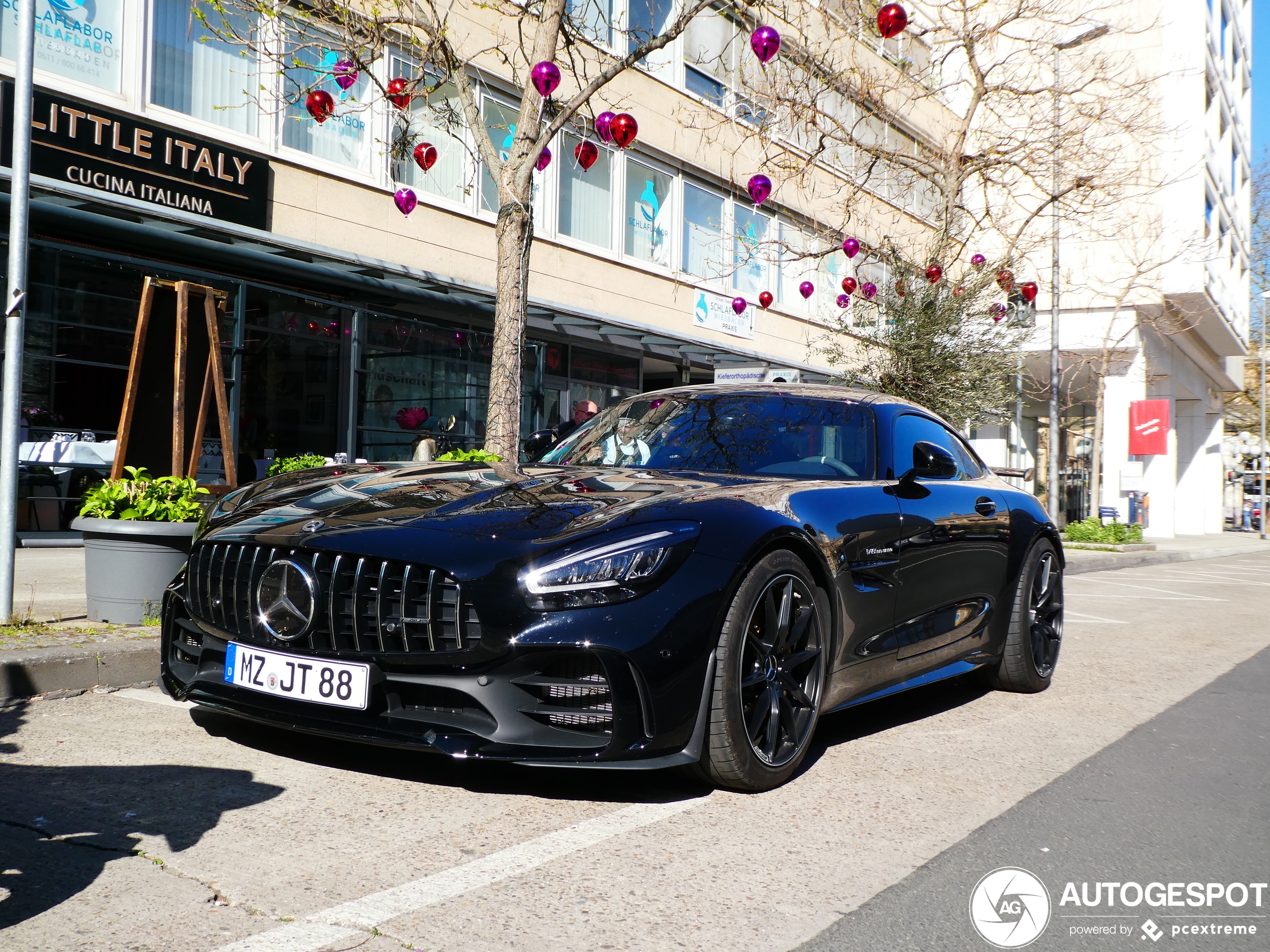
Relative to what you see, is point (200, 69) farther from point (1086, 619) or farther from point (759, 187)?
point (1086, 619)

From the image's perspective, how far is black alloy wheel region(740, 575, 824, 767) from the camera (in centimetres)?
347

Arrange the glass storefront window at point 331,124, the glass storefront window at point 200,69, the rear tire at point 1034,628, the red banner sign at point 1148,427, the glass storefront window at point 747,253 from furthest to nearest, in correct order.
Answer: the red banner sign at point 1148,427 → the glass storefront window at point 747,253 → the glass storefront window at point 331,124 → the glass storefront window at point 200,69 → the rear tire at point 1034,628

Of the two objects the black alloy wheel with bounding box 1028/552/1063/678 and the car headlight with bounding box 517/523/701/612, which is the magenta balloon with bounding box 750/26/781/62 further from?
the car headlight with bounding box 517/523/701/612

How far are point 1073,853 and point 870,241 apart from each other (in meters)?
24.5

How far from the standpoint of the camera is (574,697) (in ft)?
10.1

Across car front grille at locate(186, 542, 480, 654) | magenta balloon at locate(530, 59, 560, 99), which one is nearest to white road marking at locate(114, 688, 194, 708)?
car front grille at locate(186, 542, 480, 654)

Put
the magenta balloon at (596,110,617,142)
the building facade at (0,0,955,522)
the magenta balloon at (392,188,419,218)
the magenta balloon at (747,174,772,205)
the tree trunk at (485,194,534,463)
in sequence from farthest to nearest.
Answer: the magenta balloon at (392,188,419,218)
the magenta balloon at (747,174,772,205)
the building facade at (0,0,955,522)
the magenta balloon at (596,110,617,142)
the tree trunk at (485,194,534,463)

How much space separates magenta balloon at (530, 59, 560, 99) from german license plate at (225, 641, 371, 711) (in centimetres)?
570

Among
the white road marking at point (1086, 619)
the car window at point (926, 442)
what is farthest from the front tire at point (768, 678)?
the white road marking at point (1086, 619)

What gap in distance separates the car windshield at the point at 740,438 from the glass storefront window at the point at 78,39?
870cm

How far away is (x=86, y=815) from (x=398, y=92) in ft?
24.1

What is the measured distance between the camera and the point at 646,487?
148 inches

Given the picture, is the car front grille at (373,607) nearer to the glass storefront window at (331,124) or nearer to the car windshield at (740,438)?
the car windshield at (740,438)

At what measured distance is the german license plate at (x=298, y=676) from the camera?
3133 mm
